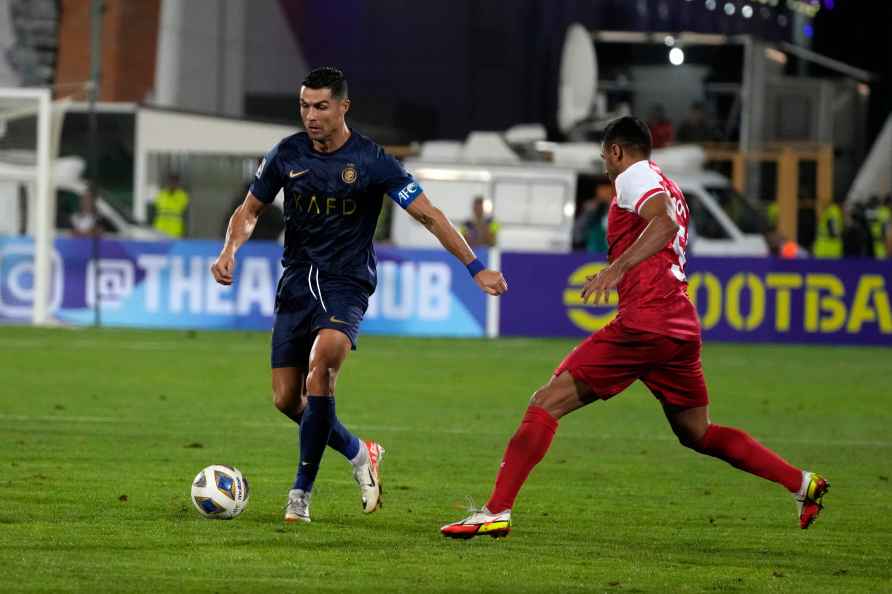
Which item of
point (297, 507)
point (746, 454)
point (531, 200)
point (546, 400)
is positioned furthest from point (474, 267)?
point (531, 200)

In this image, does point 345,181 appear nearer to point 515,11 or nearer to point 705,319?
point 705,319

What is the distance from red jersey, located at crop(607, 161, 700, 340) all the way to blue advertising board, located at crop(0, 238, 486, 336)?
1449 cm

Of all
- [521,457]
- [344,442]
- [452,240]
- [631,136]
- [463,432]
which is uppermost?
[631,136]

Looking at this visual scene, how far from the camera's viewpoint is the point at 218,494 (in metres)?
8.31

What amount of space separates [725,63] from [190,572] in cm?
2808

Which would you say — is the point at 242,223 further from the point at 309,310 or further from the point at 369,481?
the point at 369,481

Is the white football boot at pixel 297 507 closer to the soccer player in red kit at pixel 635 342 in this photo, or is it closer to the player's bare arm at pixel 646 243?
the soccer player in red kit at pixel 635 342

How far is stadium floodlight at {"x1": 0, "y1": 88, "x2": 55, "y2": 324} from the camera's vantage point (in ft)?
72.6

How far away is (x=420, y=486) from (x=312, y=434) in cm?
163

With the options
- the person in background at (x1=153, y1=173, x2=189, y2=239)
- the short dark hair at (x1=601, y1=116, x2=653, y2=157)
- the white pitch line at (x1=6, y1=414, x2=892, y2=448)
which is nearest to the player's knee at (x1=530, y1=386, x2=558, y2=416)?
the short dark hair at (x1=601, y1=116, x2=653, y2=157)

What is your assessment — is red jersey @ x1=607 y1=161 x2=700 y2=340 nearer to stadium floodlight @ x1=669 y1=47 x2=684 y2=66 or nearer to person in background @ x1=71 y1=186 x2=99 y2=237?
person in background @ x1=71 y1=186 x2=99 y2=237

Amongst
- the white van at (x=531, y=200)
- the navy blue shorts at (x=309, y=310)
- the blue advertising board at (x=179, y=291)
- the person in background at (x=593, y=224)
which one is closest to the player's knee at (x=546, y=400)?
the navy blue shorts at (x=309, y=310)

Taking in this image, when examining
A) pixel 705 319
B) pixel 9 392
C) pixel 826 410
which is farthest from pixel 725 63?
pixel 9 392

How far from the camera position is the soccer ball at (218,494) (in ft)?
27.3
